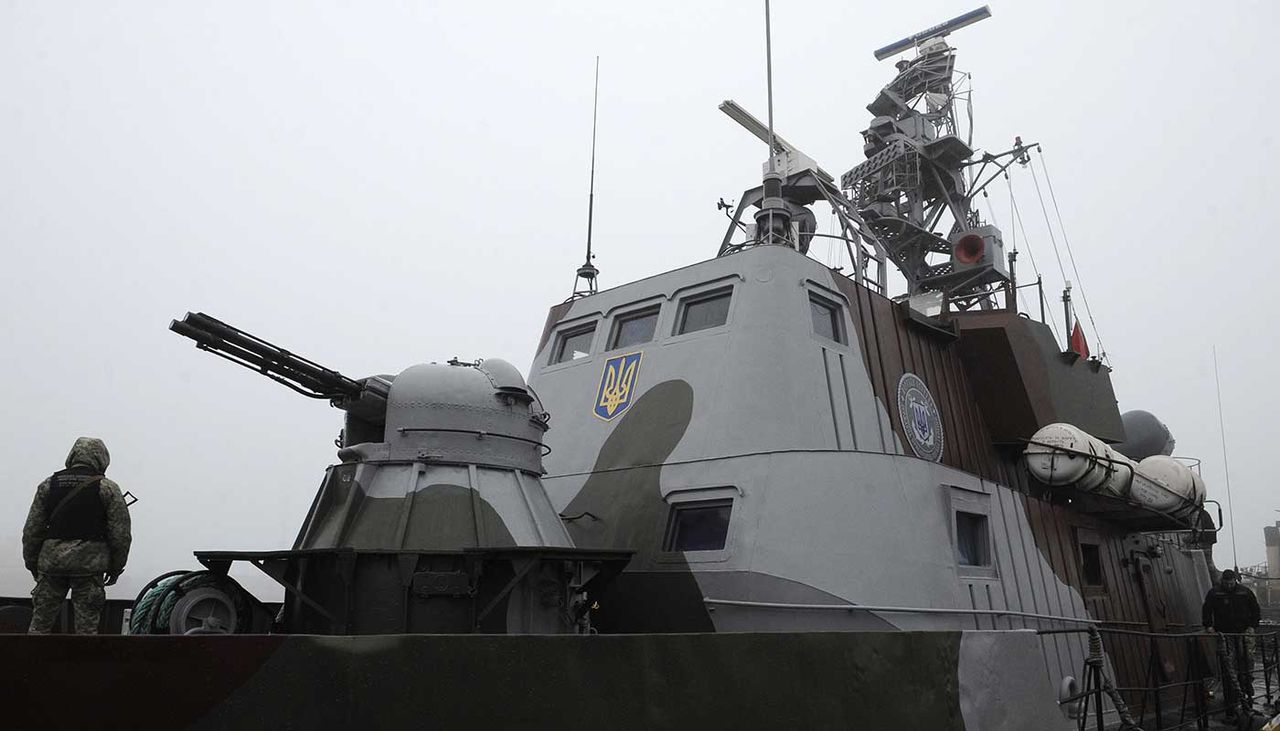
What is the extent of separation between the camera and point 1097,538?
34.9 feet

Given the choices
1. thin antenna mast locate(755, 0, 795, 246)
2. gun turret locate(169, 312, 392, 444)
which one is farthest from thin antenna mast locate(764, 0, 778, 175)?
gun turret locate(169, 312, 392, 444)

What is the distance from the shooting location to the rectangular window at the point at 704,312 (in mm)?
8742

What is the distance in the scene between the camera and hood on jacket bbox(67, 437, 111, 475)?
18.0ft

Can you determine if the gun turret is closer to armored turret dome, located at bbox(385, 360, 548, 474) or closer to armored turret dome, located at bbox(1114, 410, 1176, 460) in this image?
armored turret dome, located at bbox(385, 360, 548, 474)

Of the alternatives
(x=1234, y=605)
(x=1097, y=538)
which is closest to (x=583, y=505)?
(x=1097, y=538)

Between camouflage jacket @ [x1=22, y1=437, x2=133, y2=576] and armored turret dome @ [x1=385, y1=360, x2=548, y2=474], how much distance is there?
172 centimetres

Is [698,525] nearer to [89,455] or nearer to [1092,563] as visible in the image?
[89,455]

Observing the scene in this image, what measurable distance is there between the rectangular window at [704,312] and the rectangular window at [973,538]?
2.69 metres

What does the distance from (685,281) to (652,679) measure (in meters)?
5.24

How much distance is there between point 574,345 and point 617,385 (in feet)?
4.16

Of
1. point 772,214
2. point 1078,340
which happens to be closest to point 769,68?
point 772,214

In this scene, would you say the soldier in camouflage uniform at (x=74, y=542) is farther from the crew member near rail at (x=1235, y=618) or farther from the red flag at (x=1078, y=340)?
the red flag at (x=1078, y=340)

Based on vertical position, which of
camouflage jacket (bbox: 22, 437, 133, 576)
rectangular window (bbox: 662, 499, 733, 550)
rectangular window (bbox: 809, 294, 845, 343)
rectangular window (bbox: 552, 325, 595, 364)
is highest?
rectangular window (bbox: 552, 325, 595, 364)

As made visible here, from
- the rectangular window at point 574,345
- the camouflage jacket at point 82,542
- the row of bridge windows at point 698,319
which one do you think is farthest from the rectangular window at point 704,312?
the camouflage jacket at point 82,542
